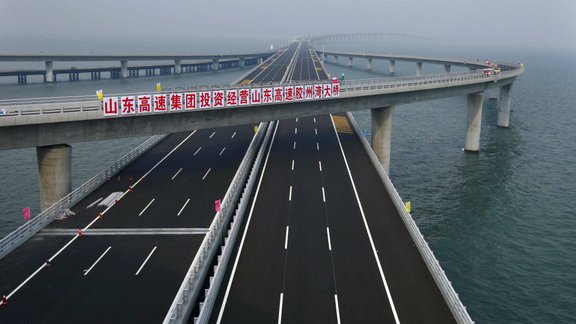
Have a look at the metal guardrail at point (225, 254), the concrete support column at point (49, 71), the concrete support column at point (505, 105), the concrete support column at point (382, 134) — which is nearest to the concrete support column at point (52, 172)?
the metal guardrail at point (225, 254)

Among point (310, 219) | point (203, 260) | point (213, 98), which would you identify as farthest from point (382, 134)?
point (203, 260)

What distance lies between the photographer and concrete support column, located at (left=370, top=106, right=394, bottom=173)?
67.4m

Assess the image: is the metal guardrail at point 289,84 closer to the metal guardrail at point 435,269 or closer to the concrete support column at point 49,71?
the metal guardrail at point 435,269

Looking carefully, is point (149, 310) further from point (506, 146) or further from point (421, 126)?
point (421, 126)

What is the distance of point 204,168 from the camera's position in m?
52.4

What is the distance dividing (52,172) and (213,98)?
16885 millimetres

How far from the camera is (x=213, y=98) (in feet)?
161

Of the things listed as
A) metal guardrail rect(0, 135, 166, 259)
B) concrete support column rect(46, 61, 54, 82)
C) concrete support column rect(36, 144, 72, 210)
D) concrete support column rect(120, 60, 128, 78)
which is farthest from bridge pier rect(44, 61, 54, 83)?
concrete support column rect(36, 144, 72, 210)

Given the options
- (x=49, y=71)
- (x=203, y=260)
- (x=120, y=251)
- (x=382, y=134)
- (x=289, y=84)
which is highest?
(x=289, y=84)

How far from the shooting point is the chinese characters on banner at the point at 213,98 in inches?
1694

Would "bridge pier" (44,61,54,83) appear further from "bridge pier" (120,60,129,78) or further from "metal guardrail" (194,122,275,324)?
"metal guardrail" (194,122,275,324)

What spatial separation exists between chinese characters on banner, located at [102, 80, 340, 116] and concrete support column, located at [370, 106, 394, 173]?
11.4m

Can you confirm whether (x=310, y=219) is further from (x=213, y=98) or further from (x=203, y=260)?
(x=213, y=98)

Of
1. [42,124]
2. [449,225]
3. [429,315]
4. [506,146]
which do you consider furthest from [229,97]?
[506,146]
